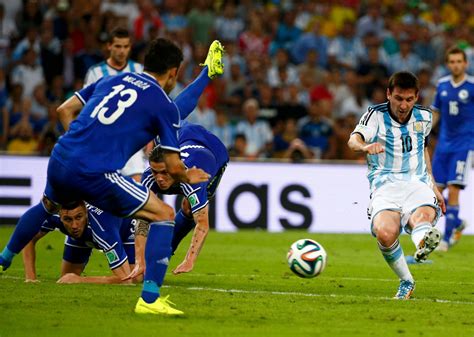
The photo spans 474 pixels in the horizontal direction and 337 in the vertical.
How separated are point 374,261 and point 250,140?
264 inches

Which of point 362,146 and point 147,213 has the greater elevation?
point 362,146

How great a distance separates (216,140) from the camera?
470 inches

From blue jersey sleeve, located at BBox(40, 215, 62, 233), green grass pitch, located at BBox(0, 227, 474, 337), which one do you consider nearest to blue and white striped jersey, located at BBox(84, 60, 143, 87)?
green grass pitch, located at BBox(0, 227, 474, 337)

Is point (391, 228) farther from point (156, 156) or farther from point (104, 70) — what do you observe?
point (104, 70)

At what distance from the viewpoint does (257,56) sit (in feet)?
70.3

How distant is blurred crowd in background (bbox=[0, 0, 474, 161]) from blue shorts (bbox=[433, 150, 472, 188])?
4098 mm

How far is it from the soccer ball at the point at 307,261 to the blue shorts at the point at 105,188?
1.79 m

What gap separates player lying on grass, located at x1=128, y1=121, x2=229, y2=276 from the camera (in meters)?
10.6

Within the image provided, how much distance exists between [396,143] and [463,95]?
564 centimetres

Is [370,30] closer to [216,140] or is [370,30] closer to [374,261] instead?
[374,261]

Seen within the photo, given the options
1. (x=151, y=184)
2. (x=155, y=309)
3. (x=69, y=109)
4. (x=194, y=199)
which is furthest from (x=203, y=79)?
(x=155, y=309)

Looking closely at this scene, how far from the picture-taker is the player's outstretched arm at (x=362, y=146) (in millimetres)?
8734

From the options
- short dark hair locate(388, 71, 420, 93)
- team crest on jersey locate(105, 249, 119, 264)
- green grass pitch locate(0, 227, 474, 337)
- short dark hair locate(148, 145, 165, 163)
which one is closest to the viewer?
green grass pitch locate(0, 227, 474, 337)

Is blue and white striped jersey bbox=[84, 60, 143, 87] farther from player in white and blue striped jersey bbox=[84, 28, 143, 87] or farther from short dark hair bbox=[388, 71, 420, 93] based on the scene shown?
short dark hair bbox=[388, 71, 420, 93]
